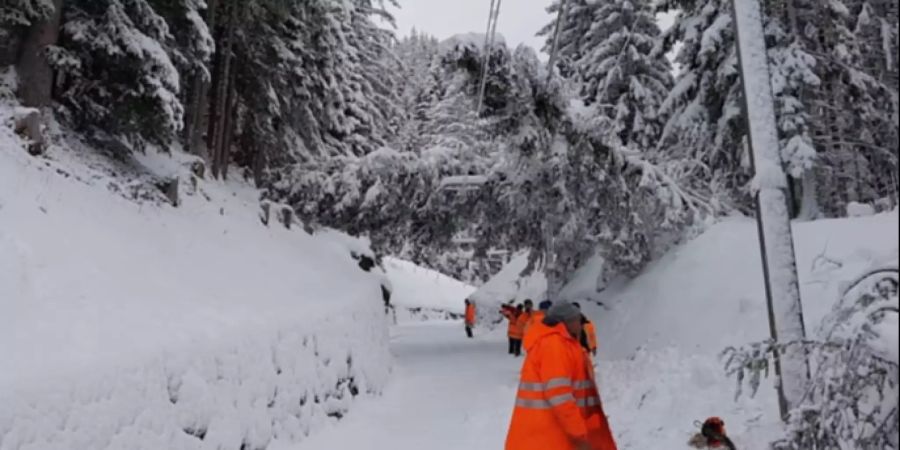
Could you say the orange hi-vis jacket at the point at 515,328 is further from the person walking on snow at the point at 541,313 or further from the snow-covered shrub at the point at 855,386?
the snow-covered shrub at the point at 855,386

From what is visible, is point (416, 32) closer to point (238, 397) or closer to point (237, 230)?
point (237, 230)

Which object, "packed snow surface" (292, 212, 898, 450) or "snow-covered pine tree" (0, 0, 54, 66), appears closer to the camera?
"packed snow surface" (292, 212, 898, 450)

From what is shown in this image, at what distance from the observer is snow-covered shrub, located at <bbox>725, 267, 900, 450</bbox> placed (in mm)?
2297

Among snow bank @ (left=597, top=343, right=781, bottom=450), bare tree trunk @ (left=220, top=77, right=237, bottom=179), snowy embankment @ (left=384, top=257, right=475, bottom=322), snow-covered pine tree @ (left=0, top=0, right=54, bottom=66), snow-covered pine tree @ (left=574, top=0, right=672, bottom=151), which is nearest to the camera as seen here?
snow bank @ (left=597, top=343, right=781, bottom=450)

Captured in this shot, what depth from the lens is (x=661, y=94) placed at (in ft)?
82.2

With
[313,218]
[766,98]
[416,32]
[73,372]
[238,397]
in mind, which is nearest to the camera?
[766,98]

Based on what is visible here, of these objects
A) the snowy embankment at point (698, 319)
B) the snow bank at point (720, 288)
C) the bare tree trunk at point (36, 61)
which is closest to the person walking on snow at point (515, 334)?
the snowy embankment at point (698, 319)

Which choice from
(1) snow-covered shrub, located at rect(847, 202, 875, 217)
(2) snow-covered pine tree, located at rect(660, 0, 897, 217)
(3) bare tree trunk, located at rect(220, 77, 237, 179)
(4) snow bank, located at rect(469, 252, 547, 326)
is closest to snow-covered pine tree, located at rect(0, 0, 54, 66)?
(3) bare tree trunk, located at rect(220, 77, 237, 179)

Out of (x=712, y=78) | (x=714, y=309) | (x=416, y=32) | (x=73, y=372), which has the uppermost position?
(x=416, y=32)

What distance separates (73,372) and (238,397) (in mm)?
2331

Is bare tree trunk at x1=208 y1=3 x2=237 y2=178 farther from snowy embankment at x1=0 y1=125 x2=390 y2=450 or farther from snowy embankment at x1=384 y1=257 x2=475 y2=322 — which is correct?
snowy embankment at x1=384 y1=257 x2=475 y2=322

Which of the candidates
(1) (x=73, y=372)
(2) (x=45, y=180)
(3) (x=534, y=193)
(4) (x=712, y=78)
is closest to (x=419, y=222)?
(3) (x=534, y=193)

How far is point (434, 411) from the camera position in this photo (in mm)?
10297

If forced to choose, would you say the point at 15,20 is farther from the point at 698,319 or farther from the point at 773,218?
the point at 698,319
